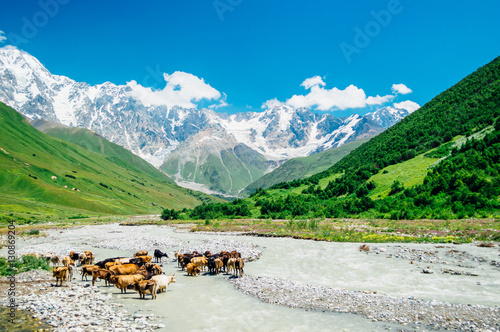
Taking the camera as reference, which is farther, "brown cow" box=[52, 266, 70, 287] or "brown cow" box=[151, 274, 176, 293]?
"brown cow" box=[52, 266, 70, 287]

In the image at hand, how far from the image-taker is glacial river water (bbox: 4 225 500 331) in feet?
47.4

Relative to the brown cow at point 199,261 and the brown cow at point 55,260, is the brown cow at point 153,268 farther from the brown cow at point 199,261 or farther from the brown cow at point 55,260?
the brown cow at point 55,260

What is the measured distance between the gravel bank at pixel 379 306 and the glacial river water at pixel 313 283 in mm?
897

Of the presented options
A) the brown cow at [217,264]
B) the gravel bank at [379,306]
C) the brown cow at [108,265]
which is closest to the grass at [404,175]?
the brown cow at [217,264]

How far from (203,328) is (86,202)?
172327mm

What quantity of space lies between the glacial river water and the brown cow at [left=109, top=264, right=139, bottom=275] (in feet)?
3.80

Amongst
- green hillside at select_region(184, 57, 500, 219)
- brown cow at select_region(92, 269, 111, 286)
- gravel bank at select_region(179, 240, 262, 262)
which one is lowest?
gravel bank at select_region(179, 240, 262, 262)

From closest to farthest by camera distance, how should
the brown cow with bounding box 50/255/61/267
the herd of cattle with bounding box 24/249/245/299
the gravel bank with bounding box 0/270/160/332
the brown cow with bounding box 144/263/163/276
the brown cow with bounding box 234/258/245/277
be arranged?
1. the gravel bank with bounding box 0/270/160/332
2. the herd of cattle with bounding box 24/249/245/299
3. the brown cow with bounding box 144/263/163/276
4. the brown cow with bounding box 234/258/245/277
5. the brown cow with bounding box 50/255/61/267

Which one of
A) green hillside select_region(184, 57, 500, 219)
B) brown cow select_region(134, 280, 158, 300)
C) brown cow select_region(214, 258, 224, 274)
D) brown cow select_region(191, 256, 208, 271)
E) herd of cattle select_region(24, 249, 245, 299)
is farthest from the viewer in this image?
green hillside select_region(184, 57, 500, 219)

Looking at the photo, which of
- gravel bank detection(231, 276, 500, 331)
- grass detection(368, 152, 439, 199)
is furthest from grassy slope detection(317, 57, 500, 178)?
gravel bank detection(231, 276, 500, 331)

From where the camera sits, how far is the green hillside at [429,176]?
54.4 metres

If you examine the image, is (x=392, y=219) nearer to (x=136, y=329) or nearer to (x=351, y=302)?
(x=351, y=302)

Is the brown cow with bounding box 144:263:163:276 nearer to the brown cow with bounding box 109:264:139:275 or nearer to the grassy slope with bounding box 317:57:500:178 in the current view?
the brown cow with bounding box 109:264:139:275

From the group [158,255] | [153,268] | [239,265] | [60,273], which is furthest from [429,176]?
[60,273]
